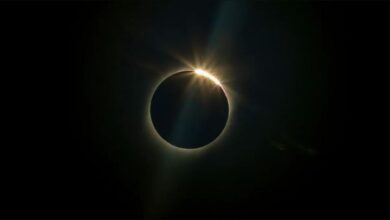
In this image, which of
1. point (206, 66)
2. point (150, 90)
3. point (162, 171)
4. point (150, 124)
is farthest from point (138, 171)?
point (206, 66)

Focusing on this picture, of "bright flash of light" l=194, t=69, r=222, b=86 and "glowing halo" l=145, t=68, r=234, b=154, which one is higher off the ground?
"bright flash of light" l=194, t=69, r=222, b=86

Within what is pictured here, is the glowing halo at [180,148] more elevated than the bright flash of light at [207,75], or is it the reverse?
the bright flash of light at [207,75]

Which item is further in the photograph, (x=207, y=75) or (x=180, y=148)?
(x=180, y=148)

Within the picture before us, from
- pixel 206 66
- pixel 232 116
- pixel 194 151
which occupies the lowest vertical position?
pixel 194 151

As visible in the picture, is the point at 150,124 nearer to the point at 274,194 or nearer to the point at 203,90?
the point at 203,90

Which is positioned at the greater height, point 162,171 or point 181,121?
point 181,121

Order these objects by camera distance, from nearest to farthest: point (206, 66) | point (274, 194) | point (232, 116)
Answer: point (206, 66), point (232, 116), point (274, 194)

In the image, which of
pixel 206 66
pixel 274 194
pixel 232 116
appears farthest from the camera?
pixel 274 194

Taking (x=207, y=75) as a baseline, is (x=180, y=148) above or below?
below

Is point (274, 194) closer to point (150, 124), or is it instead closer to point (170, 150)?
point (170, 150)

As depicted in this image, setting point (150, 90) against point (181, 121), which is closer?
point (150, 90)
